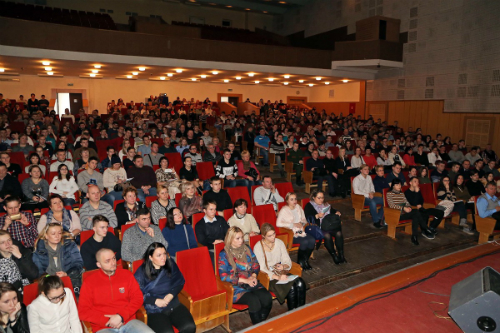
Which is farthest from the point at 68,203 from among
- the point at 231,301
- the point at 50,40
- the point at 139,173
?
the point at 50,40

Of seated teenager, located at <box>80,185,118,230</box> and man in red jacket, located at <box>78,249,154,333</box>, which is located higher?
seated teenager, located at <box>80,185,118,230</box>

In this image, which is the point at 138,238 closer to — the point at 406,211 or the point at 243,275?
the point at 243,275

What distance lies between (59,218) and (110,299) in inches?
58.0

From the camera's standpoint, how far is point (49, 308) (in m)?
2.31

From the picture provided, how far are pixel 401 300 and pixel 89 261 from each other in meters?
2.79

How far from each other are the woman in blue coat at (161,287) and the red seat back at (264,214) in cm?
178

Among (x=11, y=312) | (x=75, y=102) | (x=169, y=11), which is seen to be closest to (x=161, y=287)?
(x=11, y=312)

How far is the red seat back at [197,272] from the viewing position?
314 centimetres

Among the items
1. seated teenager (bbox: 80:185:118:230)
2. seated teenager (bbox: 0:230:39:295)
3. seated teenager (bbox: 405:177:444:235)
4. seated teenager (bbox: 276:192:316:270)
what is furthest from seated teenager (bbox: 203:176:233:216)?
seated teenager (bbox: 405:177:444:235)


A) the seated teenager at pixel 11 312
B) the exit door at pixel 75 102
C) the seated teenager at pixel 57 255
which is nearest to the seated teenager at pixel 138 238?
the seated teenager at pixel 57 255

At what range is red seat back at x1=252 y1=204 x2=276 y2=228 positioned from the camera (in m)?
4.53

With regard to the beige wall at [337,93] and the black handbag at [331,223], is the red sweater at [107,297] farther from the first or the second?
the beige wall at [337,93]

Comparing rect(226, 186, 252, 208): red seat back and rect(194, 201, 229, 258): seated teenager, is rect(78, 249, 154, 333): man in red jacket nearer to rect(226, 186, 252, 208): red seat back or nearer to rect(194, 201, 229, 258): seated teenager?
rect(194, 201, 229, 258): seated teenager

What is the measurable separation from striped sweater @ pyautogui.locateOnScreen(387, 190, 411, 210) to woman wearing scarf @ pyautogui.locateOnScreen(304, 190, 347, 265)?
1.27 metres
